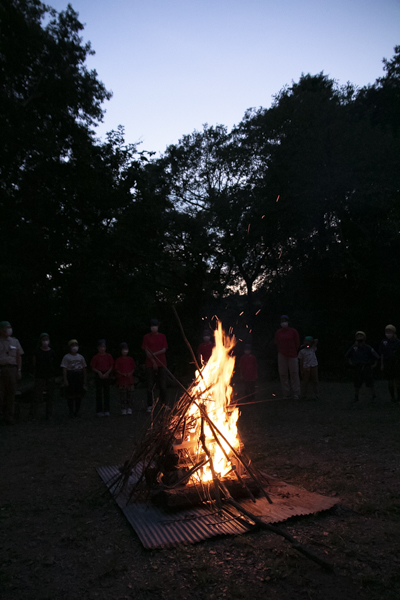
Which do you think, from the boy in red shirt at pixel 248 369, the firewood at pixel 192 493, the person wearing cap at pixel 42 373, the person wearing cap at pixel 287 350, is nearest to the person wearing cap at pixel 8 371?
the person wearing cap at pixel 42 373

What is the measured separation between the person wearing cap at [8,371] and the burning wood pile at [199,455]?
4.77m

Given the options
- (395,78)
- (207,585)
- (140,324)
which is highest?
(395,78)

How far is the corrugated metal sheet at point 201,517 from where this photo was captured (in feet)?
10.5

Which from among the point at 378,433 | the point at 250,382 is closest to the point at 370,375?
the point at 250,382

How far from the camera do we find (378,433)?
21.5 ft

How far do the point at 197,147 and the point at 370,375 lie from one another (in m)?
17.2

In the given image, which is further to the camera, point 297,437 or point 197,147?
point 197,147

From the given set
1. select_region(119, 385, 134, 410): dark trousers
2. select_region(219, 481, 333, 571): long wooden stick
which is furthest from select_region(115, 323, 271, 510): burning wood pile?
select_region(119, 385, 134, 410): dark trousers

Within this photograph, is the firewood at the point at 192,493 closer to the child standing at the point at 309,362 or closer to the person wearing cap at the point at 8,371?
the person wearing cap at the point at 8,371

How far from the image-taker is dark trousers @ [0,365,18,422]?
829cm

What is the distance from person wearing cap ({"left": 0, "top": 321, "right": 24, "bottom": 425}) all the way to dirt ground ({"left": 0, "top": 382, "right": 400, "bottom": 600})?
232 centimetres

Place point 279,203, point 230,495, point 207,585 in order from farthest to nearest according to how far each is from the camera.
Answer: point 279,203 < point 230,495 < point 207,585

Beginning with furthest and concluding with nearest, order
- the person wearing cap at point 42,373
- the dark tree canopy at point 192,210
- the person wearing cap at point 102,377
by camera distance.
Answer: the dark tree canopy at point 192,210
the person wearing cap at point 102,377
the person wearing cap at point 42,373

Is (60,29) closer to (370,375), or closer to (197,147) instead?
(197,147)
